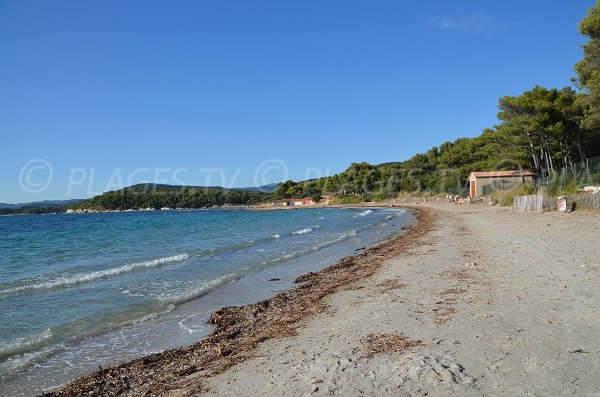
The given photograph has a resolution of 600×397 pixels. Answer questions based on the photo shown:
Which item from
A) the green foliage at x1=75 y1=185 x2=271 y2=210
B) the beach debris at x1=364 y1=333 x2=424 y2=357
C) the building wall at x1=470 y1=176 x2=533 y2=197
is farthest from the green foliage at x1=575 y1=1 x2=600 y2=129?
the green foliage at x1=75 y1=185 x2=271 y2=210

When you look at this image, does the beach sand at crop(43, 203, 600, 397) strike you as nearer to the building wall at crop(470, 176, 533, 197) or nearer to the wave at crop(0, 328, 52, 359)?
the wave at crop(0, 328, 52, 359)

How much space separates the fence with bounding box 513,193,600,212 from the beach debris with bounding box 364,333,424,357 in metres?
20.2

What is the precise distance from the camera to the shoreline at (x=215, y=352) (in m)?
5.11

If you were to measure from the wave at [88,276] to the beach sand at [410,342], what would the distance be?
275 inches

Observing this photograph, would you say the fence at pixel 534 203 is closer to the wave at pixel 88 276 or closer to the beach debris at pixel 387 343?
the wave at pixel 88 276

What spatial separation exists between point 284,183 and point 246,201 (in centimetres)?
2812

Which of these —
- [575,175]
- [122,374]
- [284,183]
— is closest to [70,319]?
[122,374]

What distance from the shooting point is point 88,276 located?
14.1 meters

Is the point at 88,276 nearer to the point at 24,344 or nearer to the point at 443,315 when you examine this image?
the point at 24,344

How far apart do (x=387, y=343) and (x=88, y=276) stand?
12.2 m

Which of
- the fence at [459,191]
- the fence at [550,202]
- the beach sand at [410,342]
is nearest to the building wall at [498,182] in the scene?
the fence at [459,191]

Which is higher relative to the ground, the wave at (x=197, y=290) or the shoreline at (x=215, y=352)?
the shoreline at (x=215, y=352)

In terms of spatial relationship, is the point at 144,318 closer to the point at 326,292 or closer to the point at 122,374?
the point at 122,374

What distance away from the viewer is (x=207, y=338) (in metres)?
6.96
